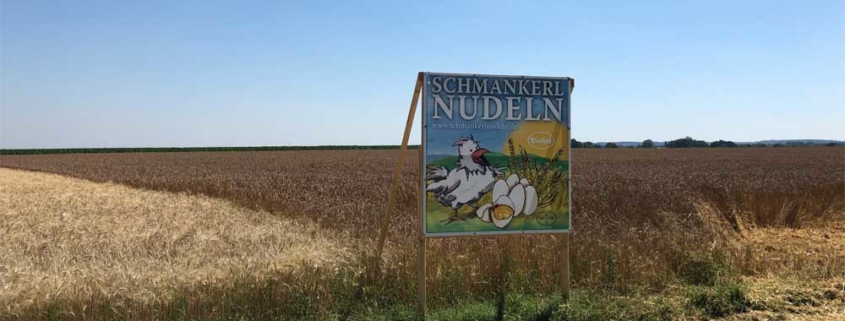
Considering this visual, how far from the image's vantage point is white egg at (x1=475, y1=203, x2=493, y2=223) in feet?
18.3

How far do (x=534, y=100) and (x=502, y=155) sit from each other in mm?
675

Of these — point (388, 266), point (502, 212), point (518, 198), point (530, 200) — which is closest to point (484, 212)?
point (502, 212)

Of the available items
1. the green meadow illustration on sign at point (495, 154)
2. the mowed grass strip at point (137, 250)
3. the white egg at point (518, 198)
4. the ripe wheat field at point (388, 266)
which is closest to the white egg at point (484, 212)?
the green meadow illustration on sign at point (495, 154)

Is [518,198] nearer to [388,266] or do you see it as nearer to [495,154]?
[495,154]

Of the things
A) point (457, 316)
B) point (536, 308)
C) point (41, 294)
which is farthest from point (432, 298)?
point (41, 294)

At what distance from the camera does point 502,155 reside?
5.64 m

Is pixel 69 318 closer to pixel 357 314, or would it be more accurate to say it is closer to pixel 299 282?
pixel 299 282

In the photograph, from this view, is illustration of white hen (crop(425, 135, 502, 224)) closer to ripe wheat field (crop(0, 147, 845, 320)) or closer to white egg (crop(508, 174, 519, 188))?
white egg (crop(508, 174, 519, 188))

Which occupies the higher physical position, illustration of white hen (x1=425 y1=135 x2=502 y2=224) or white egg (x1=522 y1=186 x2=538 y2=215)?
illustration of white hen (x1=425 y1=135 x2=502 y2=224)

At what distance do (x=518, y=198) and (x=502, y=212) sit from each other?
0.72 feet

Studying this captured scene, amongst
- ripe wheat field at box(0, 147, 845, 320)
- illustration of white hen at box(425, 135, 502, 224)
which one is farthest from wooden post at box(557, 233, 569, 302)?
illustration of white hen at box(425, 135, 502, 224)

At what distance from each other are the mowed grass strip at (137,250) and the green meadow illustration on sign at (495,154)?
1745 millimetres

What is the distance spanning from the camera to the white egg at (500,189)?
5.63 m

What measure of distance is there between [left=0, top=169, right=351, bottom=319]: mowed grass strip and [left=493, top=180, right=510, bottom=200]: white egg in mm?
2040
